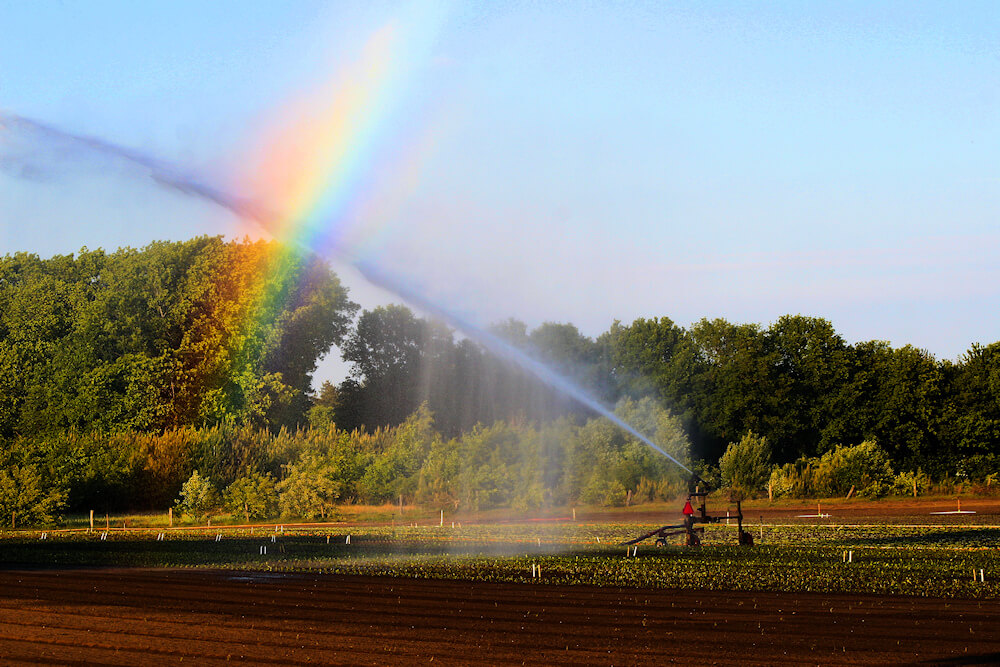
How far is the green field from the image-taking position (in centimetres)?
3000

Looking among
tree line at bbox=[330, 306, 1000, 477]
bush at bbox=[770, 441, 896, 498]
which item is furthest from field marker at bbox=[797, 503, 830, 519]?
tree line at bbox=[330, 306, 1000, 477]

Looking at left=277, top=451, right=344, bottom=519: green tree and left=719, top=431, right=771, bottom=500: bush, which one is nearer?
left=277, top=451, right=344, bottom=519: green tree

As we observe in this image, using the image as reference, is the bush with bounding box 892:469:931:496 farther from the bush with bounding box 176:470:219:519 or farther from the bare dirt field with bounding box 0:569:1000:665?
the bare dirt field with bounding box 0:569:1000:665

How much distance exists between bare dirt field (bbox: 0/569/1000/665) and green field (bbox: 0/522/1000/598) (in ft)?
10.7

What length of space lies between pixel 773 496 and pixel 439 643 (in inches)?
2581

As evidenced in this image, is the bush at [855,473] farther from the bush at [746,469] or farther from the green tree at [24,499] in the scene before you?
the green tree at [24,499]

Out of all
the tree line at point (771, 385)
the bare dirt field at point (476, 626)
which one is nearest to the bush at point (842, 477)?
the tree line at point (771, 385)

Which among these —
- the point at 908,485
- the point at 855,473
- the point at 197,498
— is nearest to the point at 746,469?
the point at 855,473

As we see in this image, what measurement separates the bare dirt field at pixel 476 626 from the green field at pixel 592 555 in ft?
10.7

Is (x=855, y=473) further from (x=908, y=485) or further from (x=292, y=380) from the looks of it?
(x=292, y=380)

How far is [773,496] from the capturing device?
267ft

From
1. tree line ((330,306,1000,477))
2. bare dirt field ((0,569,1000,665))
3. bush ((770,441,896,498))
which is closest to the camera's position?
bare dirt field ((0,569,1000,665))

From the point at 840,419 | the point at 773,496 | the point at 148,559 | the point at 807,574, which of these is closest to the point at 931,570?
the point at 807,574

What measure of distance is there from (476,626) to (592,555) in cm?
1853
